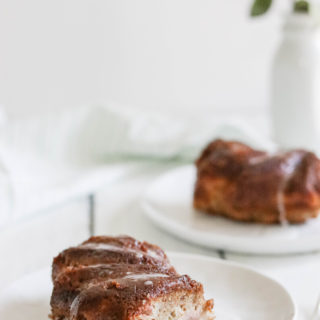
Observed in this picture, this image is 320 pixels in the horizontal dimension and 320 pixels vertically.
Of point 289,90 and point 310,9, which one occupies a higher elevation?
point 310,9

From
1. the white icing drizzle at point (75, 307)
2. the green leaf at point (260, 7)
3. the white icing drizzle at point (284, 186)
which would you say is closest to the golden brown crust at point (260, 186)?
the white icing drizzle at point (284, 186)

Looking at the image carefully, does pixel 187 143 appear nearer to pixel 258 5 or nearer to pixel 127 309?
pixel 258 5

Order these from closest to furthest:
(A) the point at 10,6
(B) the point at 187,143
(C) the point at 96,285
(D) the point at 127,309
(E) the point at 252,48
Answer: (D) the point at 127,309 < (C) the point at 96,285 < (B) the point at 187,143 < (A) the point at 10,6 < (E) the point at 252,48

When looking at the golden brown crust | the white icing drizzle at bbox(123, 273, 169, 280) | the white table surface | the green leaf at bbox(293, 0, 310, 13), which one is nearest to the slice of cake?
the white icing drizzle at bbox(123, 273, 169, 280)

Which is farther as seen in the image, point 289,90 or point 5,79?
point 5,79

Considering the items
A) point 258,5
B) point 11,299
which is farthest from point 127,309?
point 258,5

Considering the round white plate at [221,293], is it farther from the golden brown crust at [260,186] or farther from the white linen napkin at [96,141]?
the white linen napkin at [96,141]

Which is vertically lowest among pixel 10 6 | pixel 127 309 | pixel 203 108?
pixel 203 108

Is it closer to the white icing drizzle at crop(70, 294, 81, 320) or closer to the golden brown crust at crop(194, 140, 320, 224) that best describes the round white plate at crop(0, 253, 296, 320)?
the white icing drizzle at crop(70, 294, 81, 320)
